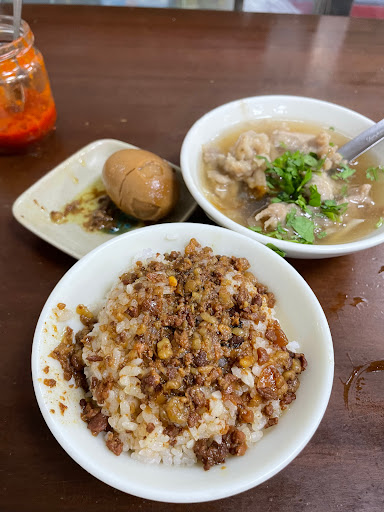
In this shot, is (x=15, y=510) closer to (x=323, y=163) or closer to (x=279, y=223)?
(x=279, y=223)

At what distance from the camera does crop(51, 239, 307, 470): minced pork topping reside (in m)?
1.29

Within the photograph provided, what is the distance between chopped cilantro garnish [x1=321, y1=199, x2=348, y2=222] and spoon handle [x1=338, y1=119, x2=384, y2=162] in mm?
315

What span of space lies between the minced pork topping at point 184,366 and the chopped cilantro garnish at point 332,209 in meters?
0.65

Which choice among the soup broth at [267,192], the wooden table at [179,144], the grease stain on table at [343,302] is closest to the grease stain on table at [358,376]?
the wooden table at [179,144]

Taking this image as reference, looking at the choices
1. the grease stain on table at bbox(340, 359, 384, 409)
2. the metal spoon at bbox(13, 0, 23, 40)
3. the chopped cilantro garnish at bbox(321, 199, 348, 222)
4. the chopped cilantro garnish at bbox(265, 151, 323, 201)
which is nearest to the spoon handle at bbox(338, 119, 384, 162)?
the chopped cilantro garnish at bbox(265, 151, 323, 201)

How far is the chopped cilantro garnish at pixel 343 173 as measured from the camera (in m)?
2.12

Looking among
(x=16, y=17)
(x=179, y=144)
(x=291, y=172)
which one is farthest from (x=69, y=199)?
(x=291, y=172)

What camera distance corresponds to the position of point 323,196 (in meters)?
2.00

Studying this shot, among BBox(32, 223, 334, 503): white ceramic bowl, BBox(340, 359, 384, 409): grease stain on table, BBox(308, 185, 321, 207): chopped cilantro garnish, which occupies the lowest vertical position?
BBox(340, 359, 384, 409): grease stain on table

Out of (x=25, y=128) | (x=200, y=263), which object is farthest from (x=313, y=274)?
(x=25, y=128)

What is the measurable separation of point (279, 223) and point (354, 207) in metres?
0.41

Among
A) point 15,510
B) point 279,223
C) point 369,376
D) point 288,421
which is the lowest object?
point 15,510

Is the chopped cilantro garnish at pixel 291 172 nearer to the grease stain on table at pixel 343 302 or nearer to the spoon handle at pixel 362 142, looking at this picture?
the spoon handle at pixel 362 142

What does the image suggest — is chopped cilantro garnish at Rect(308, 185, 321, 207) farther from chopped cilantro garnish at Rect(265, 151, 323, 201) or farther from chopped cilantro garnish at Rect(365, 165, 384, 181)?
chopped cilantro garnish at Rect(365, 165, 384, 181)
